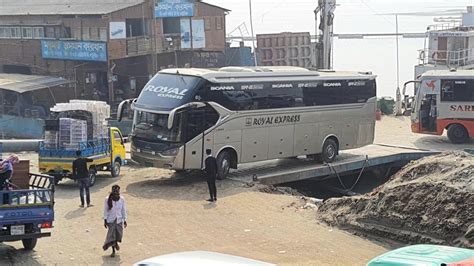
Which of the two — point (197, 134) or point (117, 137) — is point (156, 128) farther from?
point (117, 137)

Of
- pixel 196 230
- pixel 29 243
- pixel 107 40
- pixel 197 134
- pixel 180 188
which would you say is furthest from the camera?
pixel 107 40

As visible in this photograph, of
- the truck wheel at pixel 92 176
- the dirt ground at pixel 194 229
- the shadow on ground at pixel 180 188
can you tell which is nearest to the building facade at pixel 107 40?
the truck wheel at pixel 92 176

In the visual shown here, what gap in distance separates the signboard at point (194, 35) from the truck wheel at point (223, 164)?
2355 centimetres

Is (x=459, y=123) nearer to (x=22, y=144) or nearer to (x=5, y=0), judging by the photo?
(x=22, y=144)

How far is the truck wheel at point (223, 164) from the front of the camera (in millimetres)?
21250

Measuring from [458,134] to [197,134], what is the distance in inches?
554

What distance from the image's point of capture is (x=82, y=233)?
→ 599 inches

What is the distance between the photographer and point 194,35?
147ft

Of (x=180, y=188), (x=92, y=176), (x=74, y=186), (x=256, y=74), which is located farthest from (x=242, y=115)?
(x=74, y=186)

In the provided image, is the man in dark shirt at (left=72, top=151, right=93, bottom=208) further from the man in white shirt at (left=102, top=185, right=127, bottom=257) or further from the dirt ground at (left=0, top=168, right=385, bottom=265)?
the man in white shirt at (left=102, top=185, right=127, bottom=257)

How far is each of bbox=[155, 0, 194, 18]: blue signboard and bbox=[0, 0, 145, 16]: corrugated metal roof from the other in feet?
3.91

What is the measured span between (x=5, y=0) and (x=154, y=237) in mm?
41848

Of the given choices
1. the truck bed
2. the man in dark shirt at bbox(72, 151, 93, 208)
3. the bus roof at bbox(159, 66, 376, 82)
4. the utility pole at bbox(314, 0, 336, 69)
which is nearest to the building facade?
the utility pole at bbox(314, 0, 336, 69)

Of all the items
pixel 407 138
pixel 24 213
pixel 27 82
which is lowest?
pixel 407 138
